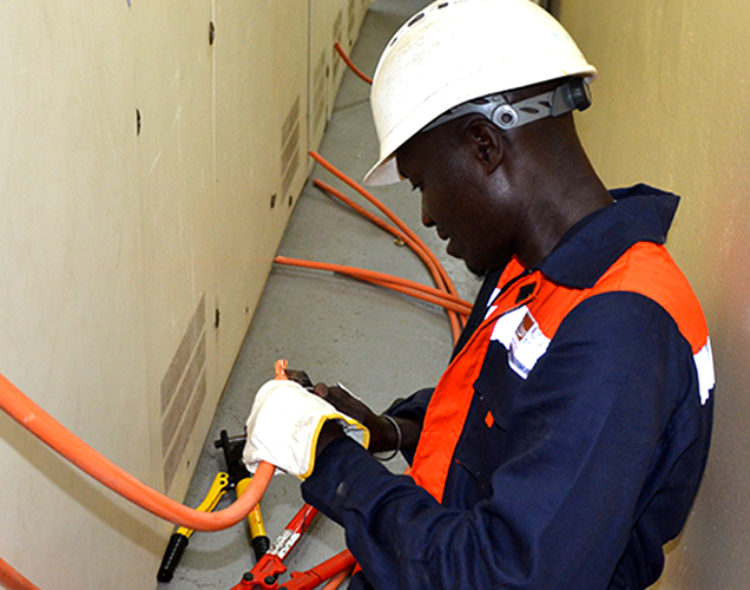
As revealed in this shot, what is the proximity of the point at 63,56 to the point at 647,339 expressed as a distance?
34.7 inches

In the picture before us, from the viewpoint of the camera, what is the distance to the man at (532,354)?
0.96 m

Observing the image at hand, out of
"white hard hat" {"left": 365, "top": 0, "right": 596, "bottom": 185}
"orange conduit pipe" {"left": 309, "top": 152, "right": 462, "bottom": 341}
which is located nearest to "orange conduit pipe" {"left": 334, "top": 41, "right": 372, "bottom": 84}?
"orange conduit pipe" {"left": 309, "top": 152, "right": 462, "bottom": 341}

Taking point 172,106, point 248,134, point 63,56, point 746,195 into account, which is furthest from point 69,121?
point 248,134

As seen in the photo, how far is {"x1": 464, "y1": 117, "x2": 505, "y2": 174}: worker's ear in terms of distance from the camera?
3.58ft

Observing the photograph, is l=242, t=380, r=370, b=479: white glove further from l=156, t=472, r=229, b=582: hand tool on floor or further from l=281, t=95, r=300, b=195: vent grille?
l=281, t=95, r=300, b=195: vent grille

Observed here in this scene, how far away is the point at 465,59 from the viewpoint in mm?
1093

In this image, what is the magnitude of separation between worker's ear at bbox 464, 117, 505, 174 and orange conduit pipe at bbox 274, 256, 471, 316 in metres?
1.98

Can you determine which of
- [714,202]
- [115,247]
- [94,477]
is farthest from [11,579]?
[714,202]

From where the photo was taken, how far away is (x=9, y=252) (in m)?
1.09

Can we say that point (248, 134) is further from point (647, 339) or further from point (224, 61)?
point (647, 339)

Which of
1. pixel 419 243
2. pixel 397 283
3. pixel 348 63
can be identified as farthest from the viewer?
pixel 348 63

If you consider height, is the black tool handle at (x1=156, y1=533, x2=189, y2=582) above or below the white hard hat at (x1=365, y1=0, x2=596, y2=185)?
below

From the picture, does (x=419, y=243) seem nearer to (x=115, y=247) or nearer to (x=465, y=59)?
(x=115, y=247)

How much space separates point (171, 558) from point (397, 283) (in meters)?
1.51
